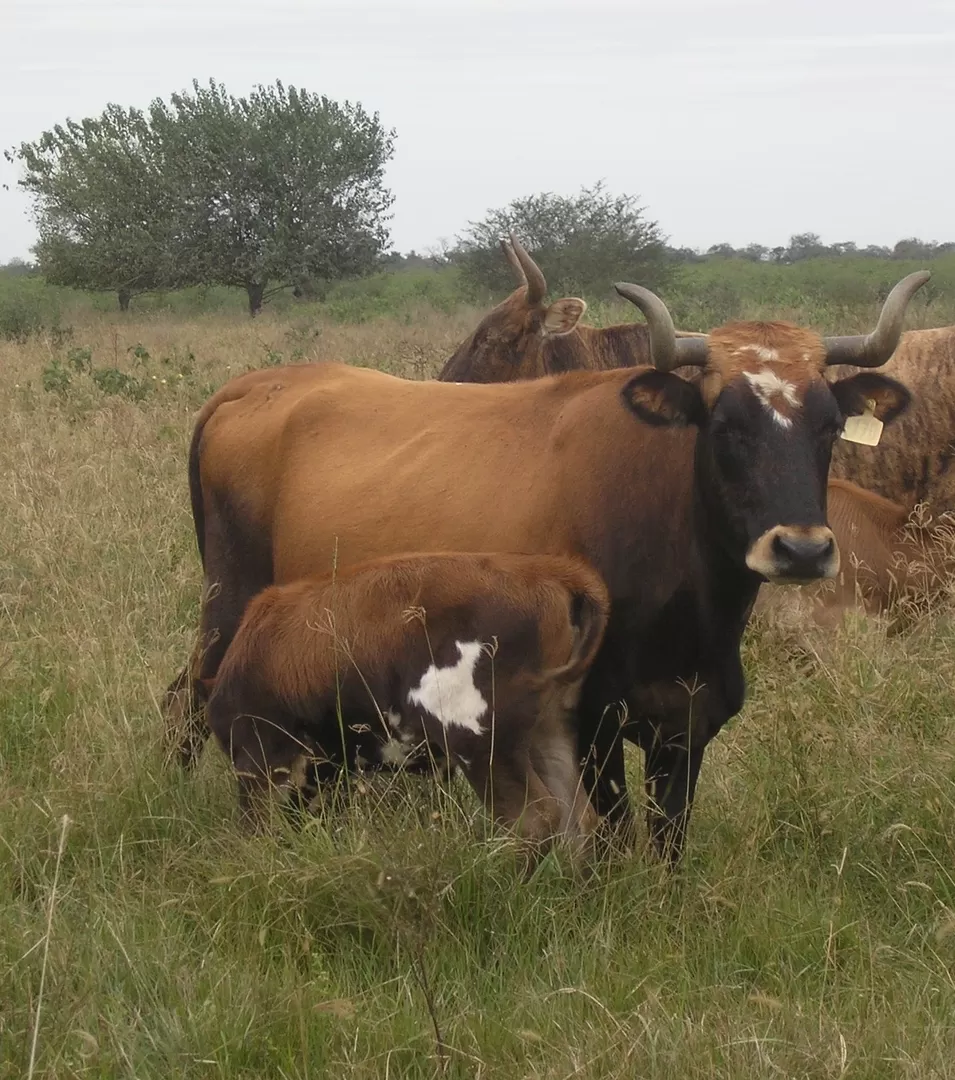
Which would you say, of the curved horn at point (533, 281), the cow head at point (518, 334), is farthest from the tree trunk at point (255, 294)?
the curved horn at point (533, 281)

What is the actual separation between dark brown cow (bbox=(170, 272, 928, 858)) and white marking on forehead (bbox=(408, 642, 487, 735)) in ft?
1.50

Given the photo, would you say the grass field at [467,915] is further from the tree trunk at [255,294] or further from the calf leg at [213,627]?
the tree trunk at [255,294]

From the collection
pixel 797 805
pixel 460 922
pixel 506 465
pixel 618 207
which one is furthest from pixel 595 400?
pixel 618 207

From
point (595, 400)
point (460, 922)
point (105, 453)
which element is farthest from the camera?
point (105, 453)

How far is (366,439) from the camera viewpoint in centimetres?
523

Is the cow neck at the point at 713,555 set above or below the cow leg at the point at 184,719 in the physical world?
above

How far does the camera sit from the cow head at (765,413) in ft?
12.5

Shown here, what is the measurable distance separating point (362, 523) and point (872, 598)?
9.03 feet

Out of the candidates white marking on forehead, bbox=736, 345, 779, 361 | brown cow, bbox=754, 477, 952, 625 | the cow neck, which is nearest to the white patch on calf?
the cow neck

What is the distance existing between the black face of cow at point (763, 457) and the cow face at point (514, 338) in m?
4.57

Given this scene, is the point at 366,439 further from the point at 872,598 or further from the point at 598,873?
the point at 872,598

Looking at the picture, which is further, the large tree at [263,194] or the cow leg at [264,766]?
the large tree at [263,194]

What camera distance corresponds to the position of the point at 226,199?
1420 inches

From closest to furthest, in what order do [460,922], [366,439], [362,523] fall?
[460,922] → [362,523] → [366,439]
